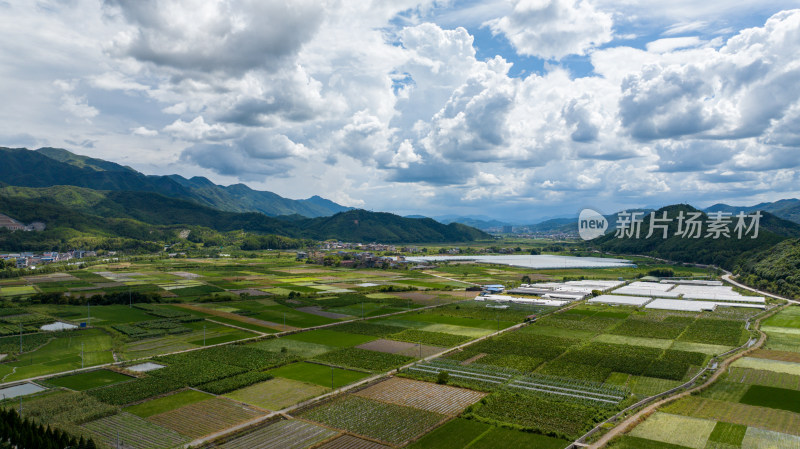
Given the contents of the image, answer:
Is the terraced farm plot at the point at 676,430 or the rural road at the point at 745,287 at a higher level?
the rural road at the point at 745,287

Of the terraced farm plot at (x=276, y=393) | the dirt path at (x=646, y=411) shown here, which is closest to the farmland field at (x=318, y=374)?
the terraced farm plot at (x=276, y=393)

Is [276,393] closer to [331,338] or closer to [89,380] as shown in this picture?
[89,380]

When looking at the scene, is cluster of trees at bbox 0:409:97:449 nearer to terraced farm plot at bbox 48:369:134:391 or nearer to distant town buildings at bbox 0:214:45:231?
terraced farm plot at bbox 48:369:134:391

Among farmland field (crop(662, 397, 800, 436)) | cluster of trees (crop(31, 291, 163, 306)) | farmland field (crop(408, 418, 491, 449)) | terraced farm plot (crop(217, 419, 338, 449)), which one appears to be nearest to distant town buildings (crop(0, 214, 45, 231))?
cluster of trees (crop(31, 291, 163, 306))

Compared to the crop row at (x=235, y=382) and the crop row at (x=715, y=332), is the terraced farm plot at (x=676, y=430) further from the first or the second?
the crop row at (x=235, y=382)

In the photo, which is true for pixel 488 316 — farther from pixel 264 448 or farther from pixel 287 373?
pixel 264 448

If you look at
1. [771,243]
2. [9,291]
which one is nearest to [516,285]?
[771,243]
